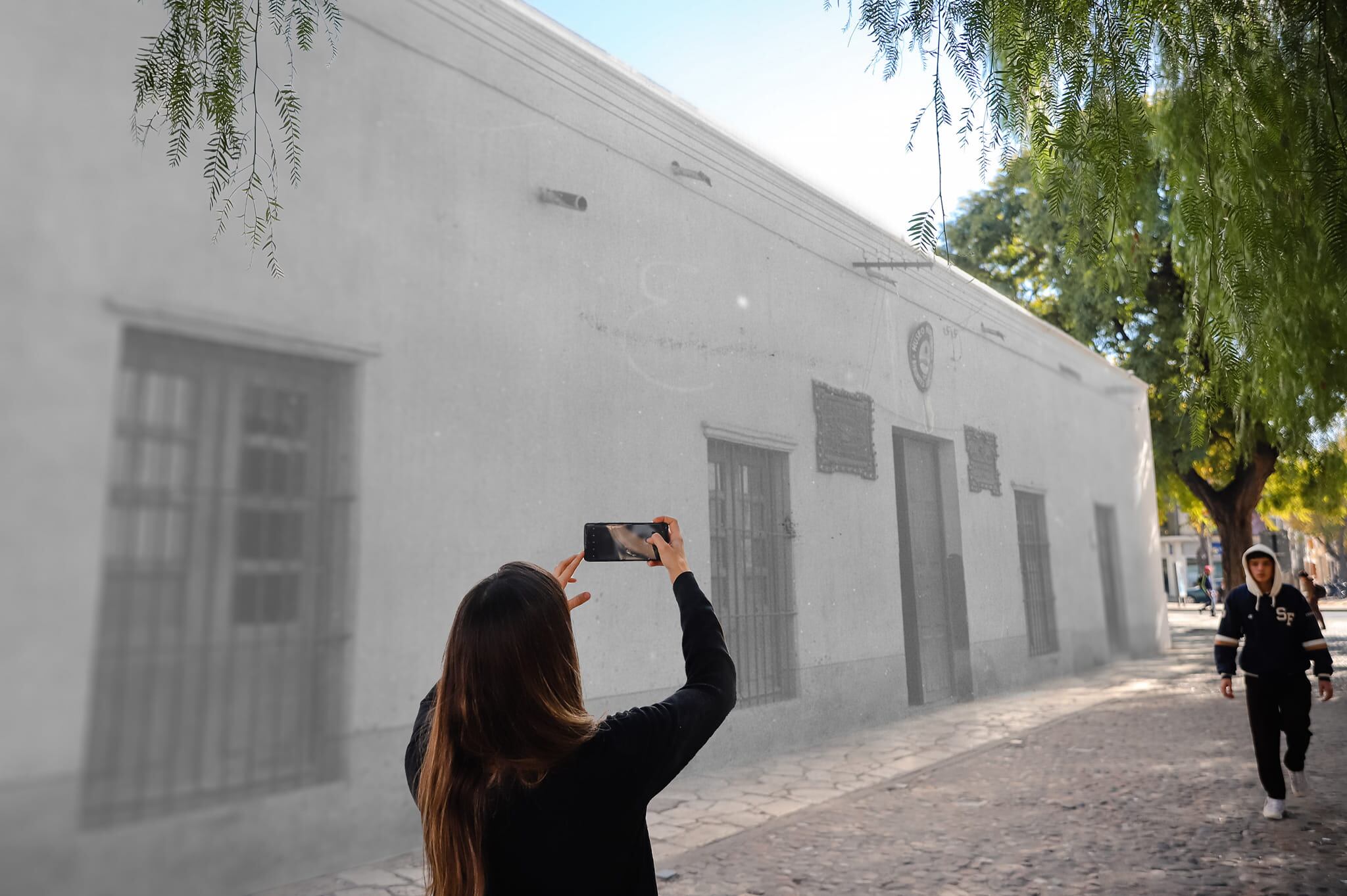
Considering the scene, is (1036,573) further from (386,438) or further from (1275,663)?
(386,438)

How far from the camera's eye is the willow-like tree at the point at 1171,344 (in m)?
4.43

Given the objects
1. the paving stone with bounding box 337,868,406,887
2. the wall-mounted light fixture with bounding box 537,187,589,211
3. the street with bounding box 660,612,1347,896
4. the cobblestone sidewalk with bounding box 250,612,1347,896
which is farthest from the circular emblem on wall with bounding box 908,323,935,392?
the paving stone with bounding box 337,868,406,887

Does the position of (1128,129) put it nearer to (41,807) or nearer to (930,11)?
(930,11)

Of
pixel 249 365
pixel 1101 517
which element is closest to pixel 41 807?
pixel 249 365

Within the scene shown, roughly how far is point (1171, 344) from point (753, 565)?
12.4 meters

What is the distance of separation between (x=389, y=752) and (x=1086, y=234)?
4.20 meters

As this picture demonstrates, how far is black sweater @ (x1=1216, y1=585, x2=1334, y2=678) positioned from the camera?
204 inches

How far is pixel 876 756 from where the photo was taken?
7551 millimetres

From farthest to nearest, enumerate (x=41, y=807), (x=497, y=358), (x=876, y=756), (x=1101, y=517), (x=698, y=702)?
(x=1101, y=517) < (x=876, y=756) < (x=497, y=358) < (x=41, y=807) < (x=698, y=702)

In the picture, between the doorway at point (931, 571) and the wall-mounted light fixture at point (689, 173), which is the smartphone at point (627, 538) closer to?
the wall-mounted light fixture at point (689, 173)

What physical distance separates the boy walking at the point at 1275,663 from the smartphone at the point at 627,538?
4.45 m

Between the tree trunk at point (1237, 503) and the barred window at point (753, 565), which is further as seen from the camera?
the tree trunk at point (1237, 503)

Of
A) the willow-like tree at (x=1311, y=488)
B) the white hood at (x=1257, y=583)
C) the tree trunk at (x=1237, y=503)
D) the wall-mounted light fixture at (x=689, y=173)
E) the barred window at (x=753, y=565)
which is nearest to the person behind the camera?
the white hood at (x=1257, y=583)

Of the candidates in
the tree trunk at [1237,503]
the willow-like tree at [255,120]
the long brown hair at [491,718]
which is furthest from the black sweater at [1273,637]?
the tree trunk at [1237,503]
